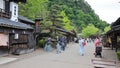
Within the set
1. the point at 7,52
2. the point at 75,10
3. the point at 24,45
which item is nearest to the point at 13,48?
the point at 7,52

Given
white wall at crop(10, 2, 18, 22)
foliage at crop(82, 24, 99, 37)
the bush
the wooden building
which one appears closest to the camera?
the wooden building

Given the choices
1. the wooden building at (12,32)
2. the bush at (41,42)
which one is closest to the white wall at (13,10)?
the wooden building at (12,32)

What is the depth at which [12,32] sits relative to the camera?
74.0ft

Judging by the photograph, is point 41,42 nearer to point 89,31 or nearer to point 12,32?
point 12,32

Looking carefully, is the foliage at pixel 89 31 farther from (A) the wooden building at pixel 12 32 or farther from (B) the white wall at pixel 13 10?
(B) the white wall at pixel 13 10

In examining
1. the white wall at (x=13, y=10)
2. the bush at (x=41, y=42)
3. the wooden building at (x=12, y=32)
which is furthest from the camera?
the bush at (x=41, y=42)

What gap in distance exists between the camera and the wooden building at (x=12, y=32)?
20969mm

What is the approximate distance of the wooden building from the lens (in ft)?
68.8

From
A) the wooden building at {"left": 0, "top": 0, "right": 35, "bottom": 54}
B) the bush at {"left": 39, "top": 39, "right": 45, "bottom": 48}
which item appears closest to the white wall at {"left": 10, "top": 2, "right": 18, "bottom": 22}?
the wooden building at {"left": 0, "top": 0, "right": 35, "bottom": 54}

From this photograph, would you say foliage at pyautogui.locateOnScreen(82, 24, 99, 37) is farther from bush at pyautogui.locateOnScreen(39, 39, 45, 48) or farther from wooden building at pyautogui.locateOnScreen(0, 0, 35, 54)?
wooden building at pyautogui.locateOnScreen(0, 0, 35, 54)

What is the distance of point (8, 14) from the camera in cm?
2591

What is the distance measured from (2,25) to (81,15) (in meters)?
111

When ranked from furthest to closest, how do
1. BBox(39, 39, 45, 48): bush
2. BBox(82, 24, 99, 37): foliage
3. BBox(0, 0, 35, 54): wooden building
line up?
BBox(82, 24, 99, 37): foliage < BBox(39, 39, 45, 48): bush < BBox(0, 0, 35, 54): wooden building

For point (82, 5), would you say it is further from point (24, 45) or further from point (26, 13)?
point (24, 45)
